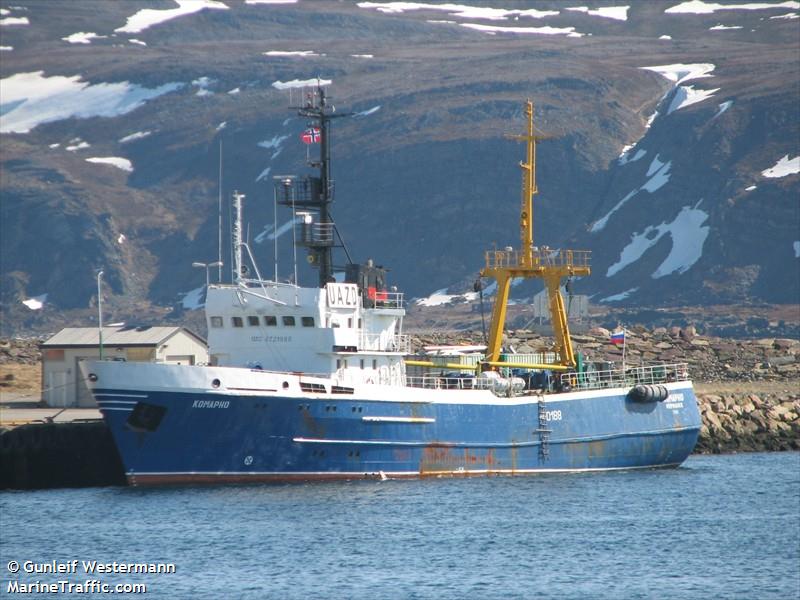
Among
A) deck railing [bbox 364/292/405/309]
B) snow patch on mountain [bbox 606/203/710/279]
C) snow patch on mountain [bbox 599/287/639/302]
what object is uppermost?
snow patch on mountain [bbox 606/203/710/279]

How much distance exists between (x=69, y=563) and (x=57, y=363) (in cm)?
2157

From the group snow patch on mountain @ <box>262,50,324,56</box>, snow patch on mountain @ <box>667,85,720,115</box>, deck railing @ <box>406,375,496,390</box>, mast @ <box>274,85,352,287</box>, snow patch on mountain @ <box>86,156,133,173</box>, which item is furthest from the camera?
snow patch on mountain @ <box>262,50,324,56</box>

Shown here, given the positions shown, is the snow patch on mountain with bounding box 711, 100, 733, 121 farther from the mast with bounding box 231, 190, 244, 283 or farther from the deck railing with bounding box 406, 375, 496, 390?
the mast with bounding box 231, 190, 244, 283

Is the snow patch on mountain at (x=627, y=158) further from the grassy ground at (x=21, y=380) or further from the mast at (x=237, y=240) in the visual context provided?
the mast at (x=237, y=240)

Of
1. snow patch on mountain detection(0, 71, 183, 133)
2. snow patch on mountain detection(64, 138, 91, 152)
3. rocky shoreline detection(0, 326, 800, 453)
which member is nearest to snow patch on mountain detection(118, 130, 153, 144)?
snow patch on mountain detection(64, 138, 91, 152)

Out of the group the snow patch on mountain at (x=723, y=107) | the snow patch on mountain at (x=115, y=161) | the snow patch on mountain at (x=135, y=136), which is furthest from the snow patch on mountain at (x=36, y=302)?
the snow patch on mountain at (x=723, y=107)

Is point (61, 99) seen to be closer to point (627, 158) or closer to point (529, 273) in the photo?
point (627, 158)

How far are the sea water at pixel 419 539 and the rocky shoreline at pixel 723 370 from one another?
36.8 ft

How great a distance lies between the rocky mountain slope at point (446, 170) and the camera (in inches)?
5074

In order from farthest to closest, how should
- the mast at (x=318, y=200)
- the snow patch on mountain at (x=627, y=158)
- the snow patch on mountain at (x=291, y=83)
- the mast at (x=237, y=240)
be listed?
the snow patch on mountain at (x=291, y=83), the snow patch on mountain at (x=627, y=158), the mast at (x=318, y=200), the mast at (x=237, y=240)

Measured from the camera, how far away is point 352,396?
4794 centimetres

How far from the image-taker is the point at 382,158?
148500 millimetres

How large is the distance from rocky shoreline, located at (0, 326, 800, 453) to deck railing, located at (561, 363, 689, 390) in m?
3.71

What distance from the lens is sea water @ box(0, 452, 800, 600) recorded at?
35938 mm
